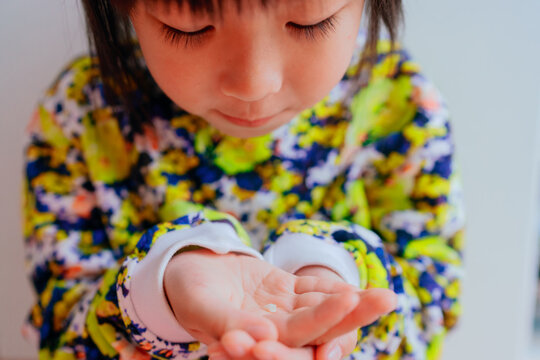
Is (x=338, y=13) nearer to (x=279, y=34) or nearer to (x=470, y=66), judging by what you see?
(x=279, y=34)

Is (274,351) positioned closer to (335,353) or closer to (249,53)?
(335,353)

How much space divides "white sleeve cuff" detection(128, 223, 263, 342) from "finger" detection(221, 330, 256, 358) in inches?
4.7

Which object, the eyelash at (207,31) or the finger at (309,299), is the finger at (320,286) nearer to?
the finger at (309,299)

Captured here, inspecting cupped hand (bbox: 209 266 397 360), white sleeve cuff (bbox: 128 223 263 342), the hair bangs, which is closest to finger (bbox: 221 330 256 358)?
cupped hand (bbox: 209 266 397 360)

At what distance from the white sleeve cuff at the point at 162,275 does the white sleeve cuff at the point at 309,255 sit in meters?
0.04

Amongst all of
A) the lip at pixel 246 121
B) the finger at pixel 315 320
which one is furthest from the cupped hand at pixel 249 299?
the lip at pixel 246 121

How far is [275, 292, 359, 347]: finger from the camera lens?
1.10 feet

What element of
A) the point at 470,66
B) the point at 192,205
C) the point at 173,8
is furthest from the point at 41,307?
the point at 470,66

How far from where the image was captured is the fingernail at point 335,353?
1.22ft

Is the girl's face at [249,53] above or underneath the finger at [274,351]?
above

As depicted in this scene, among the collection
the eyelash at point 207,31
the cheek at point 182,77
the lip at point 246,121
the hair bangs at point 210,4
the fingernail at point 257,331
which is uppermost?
the hair bangs at point 210,4

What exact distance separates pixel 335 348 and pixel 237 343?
91 mm

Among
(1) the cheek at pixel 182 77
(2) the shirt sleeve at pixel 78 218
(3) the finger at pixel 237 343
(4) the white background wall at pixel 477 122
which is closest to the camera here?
(3) the finger at pixel 237 343

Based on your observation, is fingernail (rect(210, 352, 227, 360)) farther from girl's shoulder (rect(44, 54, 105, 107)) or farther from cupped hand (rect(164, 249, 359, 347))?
girl's shoulder (rect(44, 54, 105, 107))
